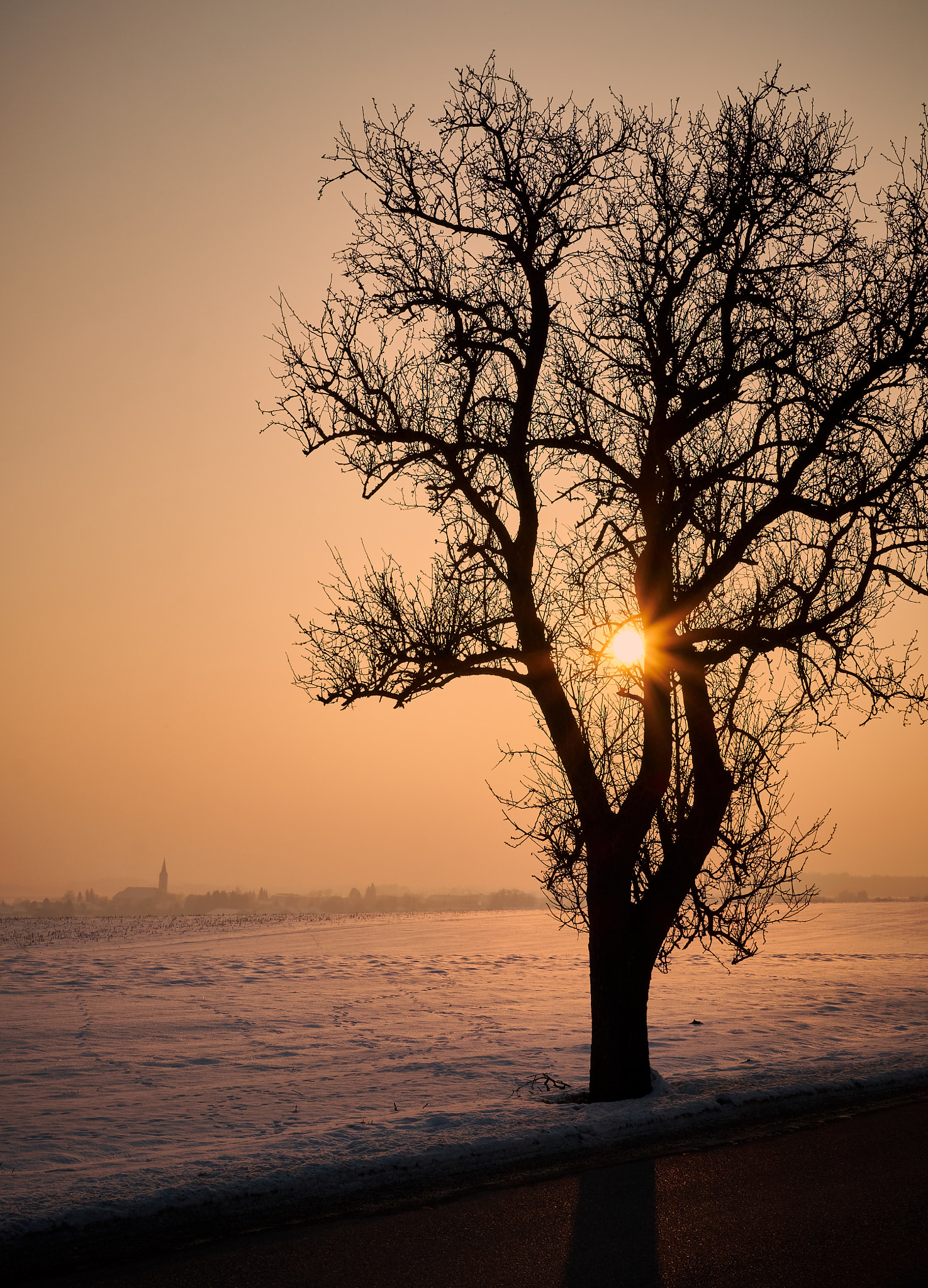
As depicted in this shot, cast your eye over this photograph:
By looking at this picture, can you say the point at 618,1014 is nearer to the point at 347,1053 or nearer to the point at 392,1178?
the point at 392,1178

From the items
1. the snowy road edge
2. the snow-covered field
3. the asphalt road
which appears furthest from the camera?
the snow-covered field

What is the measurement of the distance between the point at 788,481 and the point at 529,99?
5620 mm

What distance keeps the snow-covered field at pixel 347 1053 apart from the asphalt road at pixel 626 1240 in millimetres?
807

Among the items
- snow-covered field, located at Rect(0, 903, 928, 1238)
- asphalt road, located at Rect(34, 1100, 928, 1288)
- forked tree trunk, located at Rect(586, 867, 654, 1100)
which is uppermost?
forked tree trunk, located at Rect(586, 867, 654, 1100)

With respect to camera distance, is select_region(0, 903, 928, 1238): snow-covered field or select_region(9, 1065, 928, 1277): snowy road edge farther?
select_region(0, 903, 928, 1238): snow-covered field

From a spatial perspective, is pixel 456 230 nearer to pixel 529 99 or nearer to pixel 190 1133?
pixel 529 99

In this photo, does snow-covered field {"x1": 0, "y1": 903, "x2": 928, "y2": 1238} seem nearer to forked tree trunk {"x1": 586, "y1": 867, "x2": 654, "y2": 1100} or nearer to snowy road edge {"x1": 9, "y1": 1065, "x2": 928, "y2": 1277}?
snowy road edge {"x1": 9, "y1": 1065, "x2": 928, "y2": 1277}

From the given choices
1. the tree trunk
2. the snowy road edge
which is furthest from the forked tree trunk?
the snowy road edge

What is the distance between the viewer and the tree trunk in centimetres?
956

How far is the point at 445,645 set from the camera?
9.93 m

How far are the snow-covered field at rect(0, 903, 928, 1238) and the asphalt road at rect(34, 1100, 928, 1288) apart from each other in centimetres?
81

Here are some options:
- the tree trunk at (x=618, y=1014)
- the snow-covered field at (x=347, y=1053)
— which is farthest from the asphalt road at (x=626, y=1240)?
the tree trunk at (x=618, y=1014)

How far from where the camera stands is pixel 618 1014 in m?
9.73

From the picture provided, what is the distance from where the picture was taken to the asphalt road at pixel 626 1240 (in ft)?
16.6
